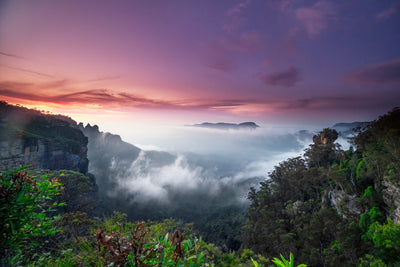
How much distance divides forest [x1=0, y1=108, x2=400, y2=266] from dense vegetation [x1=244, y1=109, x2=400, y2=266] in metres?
0.11

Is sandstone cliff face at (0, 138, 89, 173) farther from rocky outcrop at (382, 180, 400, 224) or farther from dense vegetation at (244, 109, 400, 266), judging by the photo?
rocky outcrop at (382, 180, 400, 224)

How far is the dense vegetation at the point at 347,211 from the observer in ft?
54.5

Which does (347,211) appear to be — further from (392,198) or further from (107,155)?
(107,155)

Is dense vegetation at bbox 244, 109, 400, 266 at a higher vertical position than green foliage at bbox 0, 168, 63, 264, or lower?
lower

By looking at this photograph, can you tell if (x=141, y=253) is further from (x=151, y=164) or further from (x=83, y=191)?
(x=151, y=164)

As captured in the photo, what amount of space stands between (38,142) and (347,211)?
217ft

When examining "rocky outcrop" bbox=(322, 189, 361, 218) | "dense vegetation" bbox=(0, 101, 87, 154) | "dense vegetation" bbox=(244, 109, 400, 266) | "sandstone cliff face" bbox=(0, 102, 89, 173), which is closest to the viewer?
"dense vegetation" bbox=(244, 109, 400, 266)

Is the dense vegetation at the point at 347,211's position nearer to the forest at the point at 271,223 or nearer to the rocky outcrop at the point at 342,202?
the rocky outcrop at the point at 342,202

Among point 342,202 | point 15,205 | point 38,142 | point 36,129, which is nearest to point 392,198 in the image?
→ point 342,202

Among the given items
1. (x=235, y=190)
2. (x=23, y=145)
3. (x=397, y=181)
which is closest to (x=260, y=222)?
(x=397, y=181)

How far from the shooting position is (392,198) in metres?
17.0

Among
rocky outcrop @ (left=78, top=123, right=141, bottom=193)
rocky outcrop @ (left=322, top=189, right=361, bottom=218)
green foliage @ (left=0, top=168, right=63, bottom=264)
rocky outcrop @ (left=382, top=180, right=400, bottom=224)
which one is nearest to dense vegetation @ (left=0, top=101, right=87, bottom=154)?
rocky outcrop @ (left=78, top=123, right=141, bottom=193)

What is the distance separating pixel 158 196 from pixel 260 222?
362ft

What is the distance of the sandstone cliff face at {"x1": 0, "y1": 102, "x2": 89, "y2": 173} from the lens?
127ft
